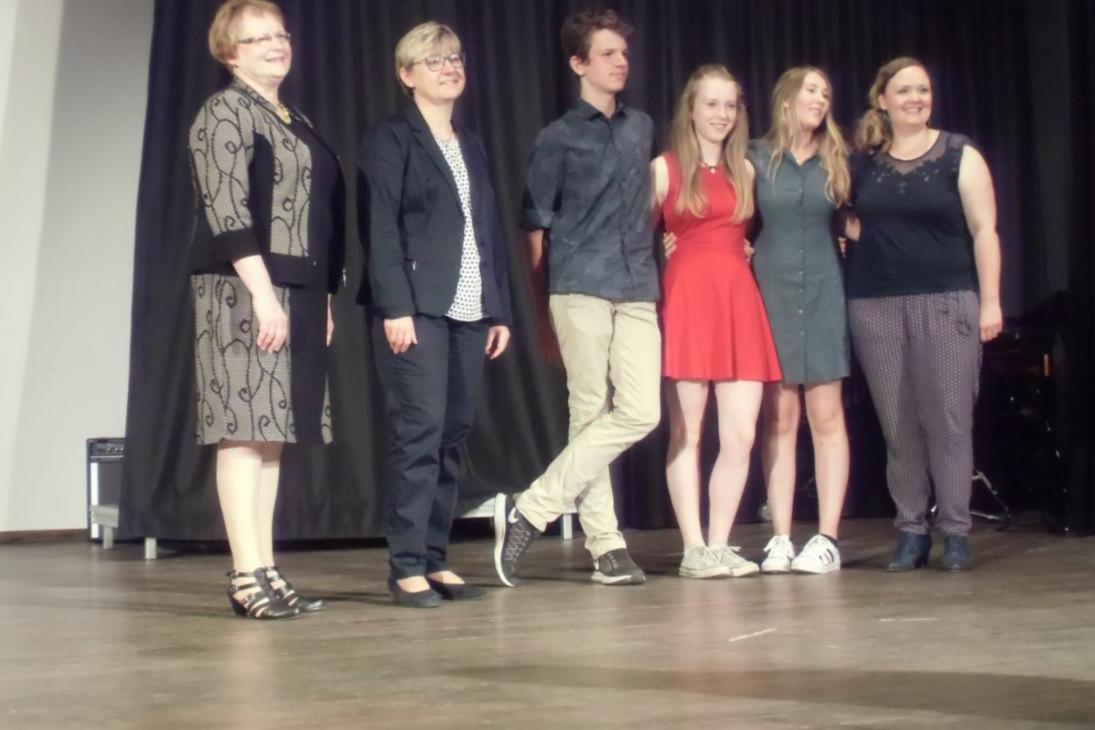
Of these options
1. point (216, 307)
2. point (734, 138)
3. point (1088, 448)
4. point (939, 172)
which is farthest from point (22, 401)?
point (1088, 448)

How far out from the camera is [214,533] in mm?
5305

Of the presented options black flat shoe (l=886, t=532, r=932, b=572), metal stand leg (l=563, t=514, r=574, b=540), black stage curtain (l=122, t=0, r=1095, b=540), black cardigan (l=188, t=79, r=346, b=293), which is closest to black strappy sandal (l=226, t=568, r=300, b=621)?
black cardigan (l=188, t=79, r=346, b=293)

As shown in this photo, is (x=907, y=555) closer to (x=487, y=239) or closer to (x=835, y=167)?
(x=835, y=167)

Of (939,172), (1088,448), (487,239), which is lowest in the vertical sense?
A: (1088,448)

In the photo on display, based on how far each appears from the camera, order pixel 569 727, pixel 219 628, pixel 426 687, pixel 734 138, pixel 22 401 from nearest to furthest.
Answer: pixel 569 727
pixel 426 687
pixel 219 628
pixel 734 138
pixel 22 401

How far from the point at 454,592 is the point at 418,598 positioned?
17cm

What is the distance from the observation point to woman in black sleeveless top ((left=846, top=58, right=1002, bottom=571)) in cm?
410

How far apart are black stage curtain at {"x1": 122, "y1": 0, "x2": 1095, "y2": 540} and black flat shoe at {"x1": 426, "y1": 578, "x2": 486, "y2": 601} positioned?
1688 mm

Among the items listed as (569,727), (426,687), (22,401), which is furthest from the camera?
(22,401)

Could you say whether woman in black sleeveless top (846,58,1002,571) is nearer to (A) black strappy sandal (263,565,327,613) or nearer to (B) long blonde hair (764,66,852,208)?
(B) long blonde hair (764,66,852,208)

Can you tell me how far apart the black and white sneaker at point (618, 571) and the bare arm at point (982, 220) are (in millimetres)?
1166

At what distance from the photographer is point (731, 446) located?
13.3ft

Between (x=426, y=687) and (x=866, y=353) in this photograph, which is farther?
(x=866, y=353)

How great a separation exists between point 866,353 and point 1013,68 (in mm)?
2901
